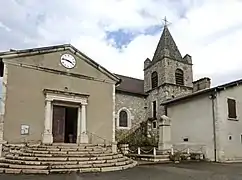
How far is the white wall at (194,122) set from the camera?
59.4 feet

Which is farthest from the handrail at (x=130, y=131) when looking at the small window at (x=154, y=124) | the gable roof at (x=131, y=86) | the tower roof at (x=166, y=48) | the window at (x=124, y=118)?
the tower roof at (x=166, y=48)

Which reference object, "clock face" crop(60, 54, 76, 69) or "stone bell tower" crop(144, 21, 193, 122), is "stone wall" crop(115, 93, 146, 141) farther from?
"clock face" crop(60, 54, 76, 69)

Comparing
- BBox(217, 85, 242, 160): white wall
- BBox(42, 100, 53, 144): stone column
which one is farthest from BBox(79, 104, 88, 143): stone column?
BBox(217, 85, 242, 160): white wall

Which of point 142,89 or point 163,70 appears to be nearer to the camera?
point 163,70

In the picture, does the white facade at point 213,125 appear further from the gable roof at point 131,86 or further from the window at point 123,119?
the gable roof at point 131,86

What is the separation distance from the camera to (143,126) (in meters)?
28.2

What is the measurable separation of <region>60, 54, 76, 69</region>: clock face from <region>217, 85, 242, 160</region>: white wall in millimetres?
9854

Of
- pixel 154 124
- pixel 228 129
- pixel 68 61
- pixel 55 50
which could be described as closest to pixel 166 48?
pixel 154 124

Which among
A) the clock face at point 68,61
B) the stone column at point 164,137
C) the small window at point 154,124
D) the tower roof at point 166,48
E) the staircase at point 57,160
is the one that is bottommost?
the staircase at point 57,160

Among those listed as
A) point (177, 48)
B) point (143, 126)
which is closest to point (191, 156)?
point (143, 126)

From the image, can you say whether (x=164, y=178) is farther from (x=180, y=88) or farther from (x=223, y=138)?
(x=180, y=88)

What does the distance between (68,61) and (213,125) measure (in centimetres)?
1032

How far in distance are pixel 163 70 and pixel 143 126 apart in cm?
641

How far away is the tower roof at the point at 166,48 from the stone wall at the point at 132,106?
5.34 meters
